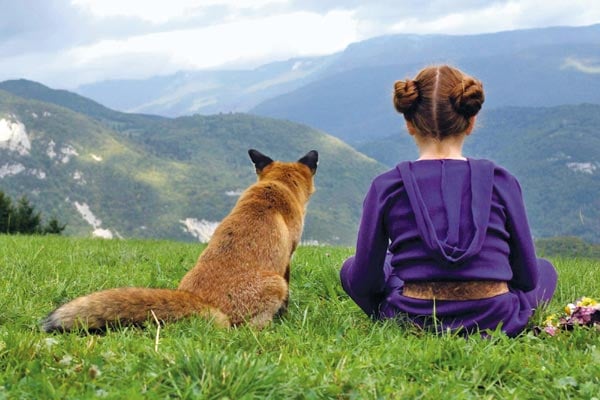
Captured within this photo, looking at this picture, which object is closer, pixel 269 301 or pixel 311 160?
pixel 269 301

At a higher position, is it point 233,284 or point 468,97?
point 468,97

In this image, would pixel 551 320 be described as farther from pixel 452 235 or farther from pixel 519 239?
pixel 452 235

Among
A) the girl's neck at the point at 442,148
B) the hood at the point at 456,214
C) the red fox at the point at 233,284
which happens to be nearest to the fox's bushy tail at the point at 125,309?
the red fox at the point at 233,284

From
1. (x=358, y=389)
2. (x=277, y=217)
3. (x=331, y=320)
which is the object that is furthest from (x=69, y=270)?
(x=358, y=389)

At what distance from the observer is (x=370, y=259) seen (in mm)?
5426

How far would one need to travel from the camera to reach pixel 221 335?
4.94 m

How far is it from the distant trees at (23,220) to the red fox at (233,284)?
33505 millimetres

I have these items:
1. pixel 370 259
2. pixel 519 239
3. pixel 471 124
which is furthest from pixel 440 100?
pixel 370 259

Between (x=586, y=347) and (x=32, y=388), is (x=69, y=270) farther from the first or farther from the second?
(x=586, y=347)

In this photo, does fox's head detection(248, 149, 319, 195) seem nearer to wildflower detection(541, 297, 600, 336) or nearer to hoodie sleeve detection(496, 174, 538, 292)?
hoodie sleeve detection(496, 174, 538, 292)

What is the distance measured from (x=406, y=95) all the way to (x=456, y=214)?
948 millimetres

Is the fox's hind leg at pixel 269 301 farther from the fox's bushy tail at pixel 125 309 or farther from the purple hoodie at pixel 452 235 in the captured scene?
the purple hoodie at pixel 452 235

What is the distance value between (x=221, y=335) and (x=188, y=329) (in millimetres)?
375

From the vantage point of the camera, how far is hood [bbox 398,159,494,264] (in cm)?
490
